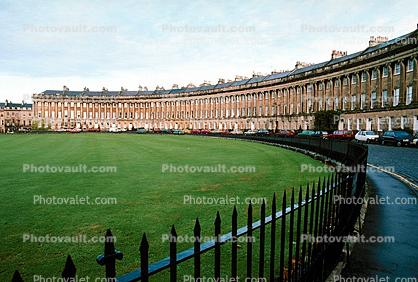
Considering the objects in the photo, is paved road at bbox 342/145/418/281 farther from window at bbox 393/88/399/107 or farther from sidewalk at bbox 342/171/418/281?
window at bbox 393/88/399/107

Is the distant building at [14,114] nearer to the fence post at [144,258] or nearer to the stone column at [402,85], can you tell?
the stone column at [402,85]

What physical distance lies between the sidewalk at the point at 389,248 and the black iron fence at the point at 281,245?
1.05ft

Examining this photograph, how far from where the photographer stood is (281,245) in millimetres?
3674

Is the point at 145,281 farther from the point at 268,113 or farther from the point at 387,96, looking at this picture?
the point at 268,113

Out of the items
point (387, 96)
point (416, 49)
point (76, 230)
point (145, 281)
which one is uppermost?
point (416, 49)

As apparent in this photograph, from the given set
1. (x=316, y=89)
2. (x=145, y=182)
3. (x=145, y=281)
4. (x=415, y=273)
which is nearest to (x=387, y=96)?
(x=316, y=89)

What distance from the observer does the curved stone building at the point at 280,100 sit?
49.6 metres

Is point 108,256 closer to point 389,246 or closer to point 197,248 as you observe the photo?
point 197,248

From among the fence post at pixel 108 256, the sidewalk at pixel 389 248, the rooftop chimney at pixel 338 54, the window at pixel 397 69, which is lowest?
the sidewalk at pixel 389 248

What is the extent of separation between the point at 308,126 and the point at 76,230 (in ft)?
232

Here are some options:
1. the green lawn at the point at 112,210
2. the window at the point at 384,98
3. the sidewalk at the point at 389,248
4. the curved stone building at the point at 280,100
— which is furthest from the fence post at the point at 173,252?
the window at the point at 384,98

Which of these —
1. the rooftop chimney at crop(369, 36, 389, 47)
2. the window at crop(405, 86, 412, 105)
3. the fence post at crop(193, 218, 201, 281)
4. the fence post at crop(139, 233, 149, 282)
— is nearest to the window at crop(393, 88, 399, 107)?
the window at crop(405, 86, 412, 105)

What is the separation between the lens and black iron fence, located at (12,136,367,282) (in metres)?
1.97

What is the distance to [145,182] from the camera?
12281 mm
